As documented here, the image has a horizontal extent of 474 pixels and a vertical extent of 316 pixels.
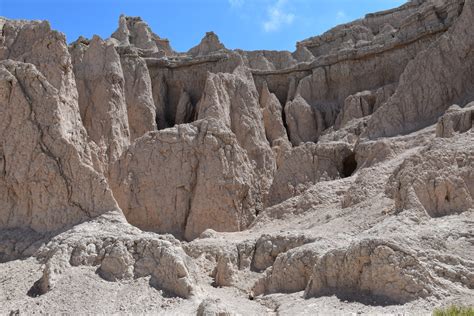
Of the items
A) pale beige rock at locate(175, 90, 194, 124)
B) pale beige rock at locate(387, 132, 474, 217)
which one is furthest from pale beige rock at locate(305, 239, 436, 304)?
pale beige rock at locate(175, 90, 194, 124)

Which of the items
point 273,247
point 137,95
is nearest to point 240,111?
point 137,95

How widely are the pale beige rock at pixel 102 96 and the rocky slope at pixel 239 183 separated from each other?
79 mm

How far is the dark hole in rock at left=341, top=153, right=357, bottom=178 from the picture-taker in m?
22.4

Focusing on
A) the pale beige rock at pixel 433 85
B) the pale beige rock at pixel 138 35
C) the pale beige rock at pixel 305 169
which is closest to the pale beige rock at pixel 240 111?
the pale beige rock at pixel 305 169

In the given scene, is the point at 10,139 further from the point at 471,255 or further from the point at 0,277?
the point at 471,255

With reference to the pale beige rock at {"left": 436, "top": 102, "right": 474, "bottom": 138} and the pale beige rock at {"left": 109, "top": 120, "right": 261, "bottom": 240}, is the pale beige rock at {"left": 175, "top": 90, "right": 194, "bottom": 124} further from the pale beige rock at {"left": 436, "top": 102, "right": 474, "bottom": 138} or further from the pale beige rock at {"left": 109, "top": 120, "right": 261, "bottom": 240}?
the pale beige rock at {"left": 436, "top": 102, "right": 474, "bottom": 138}

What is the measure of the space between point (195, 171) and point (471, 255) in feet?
36.6

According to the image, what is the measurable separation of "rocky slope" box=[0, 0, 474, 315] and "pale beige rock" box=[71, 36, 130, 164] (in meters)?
0.08

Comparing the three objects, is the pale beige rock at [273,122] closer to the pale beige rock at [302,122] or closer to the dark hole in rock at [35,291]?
the pale beige rock at [302,122]

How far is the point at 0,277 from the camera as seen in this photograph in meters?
12.9

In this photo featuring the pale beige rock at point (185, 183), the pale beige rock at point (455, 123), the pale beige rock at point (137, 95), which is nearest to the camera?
the pale beige rock at point (455, 123)

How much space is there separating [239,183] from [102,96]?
8.43m

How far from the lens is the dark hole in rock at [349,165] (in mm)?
22359

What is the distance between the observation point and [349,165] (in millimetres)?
22672
